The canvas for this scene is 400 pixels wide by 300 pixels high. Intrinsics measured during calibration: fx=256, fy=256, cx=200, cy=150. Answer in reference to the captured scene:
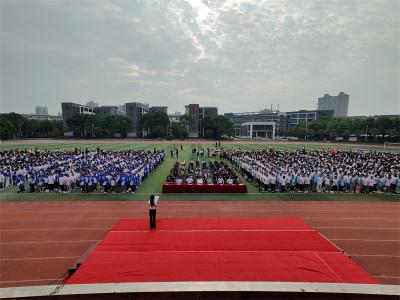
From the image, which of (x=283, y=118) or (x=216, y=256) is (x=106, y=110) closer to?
(x=283, y=118)

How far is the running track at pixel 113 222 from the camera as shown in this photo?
870cm

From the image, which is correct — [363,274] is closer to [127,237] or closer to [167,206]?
[127,237]

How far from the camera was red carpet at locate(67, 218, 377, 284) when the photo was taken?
22.0 ft

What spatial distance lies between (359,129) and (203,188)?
81790mm

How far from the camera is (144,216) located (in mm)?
13312

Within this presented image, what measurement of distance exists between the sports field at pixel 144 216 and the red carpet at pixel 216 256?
4.52ft

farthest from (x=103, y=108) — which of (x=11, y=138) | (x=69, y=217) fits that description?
(x=69, y=217)

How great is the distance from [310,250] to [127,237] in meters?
6.41

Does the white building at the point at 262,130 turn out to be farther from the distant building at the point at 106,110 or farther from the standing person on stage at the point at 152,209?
the standing person on stage at the point at 152,209

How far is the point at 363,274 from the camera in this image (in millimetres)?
7020

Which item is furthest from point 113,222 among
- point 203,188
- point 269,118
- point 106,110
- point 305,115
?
point 269,118

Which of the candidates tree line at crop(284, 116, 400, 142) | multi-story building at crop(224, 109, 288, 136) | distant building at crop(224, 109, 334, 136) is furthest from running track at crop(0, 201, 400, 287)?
multi-story building at crop(224, 109, 288, 136)

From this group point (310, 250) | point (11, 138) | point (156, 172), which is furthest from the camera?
point (11, 138)

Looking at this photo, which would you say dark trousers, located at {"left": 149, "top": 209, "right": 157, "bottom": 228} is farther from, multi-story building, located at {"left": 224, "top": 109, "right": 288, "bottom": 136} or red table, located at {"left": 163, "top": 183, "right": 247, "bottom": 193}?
multi-story building, located at {"left": 224, "top": 109, "right": 288, "bottom": 136}
